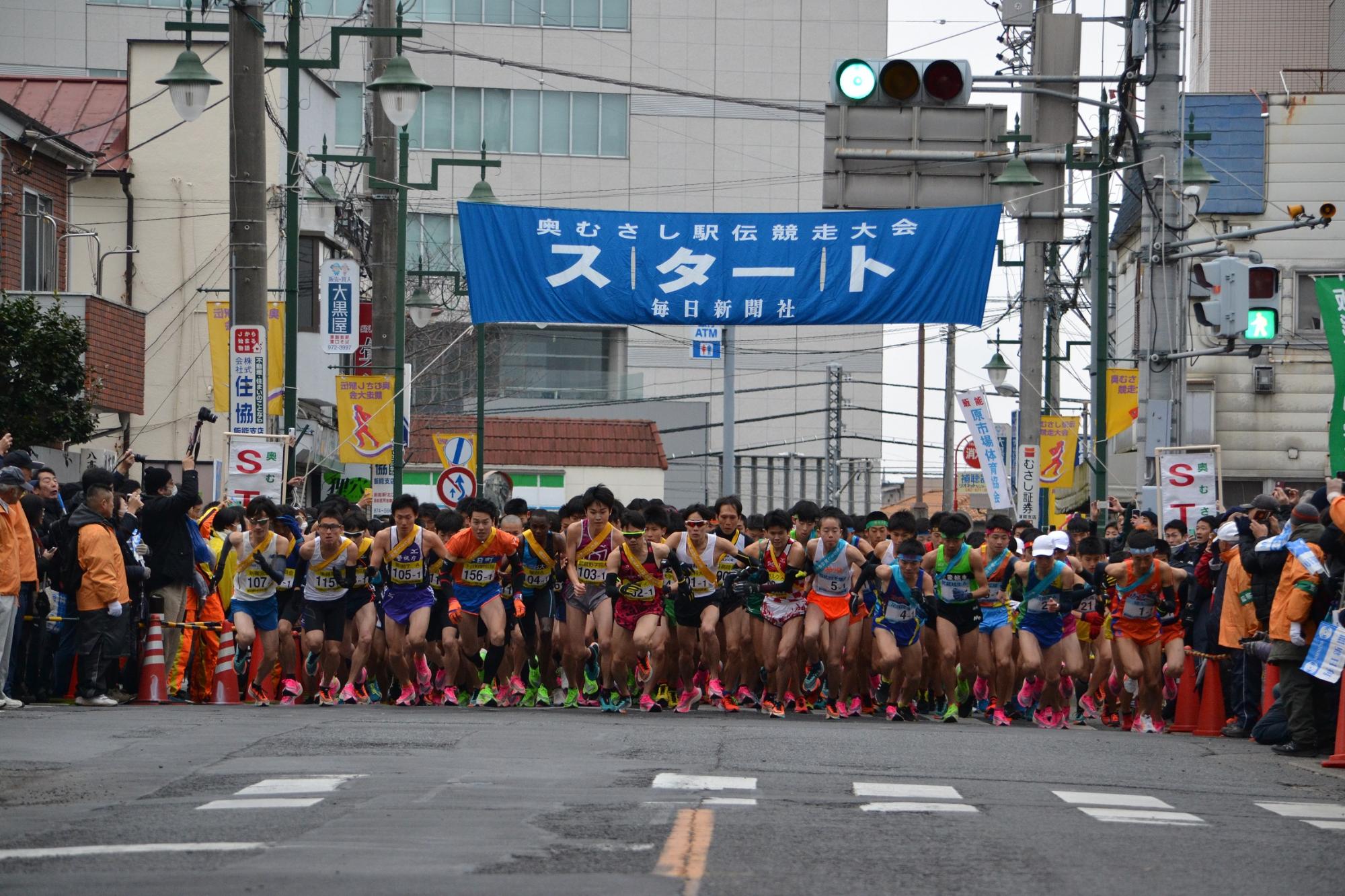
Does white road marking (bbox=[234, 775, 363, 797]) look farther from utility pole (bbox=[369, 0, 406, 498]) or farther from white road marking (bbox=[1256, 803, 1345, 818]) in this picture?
utility pole (bbox=[369, 0, 406, 498])

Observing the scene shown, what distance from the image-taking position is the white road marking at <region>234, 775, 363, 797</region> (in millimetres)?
10430

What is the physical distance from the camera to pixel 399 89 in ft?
72.0

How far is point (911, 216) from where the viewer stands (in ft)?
74.4

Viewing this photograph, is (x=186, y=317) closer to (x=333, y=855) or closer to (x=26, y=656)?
(x=26, y=656)

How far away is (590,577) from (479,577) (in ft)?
3.23

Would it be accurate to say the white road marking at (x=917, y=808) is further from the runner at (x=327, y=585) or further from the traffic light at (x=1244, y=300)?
the traffic light at (x=1244, y=300)

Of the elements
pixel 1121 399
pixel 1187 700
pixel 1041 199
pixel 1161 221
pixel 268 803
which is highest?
pixel 1041 199

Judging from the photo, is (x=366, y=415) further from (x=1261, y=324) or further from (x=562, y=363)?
(x=562, y=363)

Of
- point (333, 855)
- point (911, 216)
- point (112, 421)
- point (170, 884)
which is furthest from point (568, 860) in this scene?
point (112, 421)

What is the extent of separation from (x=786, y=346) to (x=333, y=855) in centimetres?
5926

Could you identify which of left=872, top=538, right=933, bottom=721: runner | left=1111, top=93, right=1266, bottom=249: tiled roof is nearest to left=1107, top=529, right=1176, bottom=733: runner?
left=872, top=538, right=933, bottom=721: runner

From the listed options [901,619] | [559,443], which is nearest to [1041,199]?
[901,619]

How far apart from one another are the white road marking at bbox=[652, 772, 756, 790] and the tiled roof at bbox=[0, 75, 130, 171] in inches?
1062

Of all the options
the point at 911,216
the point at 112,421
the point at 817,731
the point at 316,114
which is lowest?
the point at 817,731
